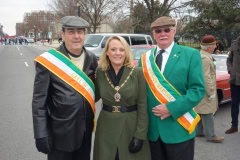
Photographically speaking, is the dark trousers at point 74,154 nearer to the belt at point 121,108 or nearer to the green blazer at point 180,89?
the belt at point 121,108

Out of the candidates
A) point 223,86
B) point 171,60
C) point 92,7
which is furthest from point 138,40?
A: point 92,7

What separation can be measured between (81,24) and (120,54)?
1.55 ft

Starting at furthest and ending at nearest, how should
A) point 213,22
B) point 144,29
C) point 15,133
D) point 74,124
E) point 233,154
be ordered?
point 144,29 → point 213,22 → point 15,133 → point 233,154 → point 74,124

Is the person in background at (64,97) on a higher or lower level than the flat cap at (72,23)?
lower

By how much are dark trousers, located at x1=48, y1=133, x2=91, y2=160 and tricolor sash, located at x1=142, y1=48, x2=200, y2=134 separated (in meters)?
0.85

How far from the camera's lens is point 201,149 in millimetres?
4086

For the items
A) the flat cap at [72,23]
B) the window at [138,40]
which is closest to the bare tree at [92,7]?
the window at [138,40]

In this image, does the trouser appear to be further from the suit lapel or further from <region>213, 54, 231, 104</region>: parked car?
the suit lapel

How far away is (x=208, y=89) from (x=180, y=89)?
1.96 metres

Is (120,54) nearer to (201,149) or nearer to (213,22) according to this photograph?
(201,149)

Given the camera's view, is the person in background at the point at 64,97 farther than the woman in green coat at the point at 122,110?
No

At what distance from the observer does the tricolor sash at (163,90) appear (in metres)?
2.33

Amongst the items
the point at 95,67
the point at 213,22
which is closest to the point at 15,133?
the point at 95,67

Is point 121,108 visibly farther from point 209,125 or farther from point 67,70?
point 209,125
